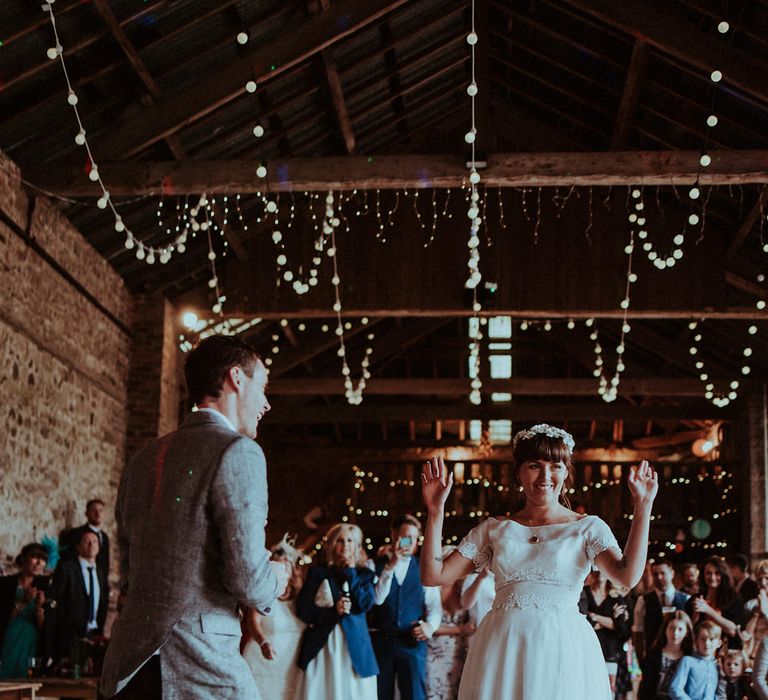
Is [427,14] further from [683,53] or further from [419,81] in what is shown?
[683,53]

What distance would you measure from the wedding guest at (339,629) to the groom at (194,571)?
4258mm

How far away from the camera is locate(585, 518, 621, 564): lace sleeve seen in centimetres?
323

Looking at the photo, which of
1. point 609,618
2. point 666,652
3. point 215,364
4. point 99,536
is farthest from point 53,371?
point 215,364

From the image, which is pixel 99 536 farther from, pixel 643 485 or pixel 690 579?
pixel 643 485

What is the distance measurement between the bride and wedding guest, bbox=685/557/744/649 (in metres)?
4.13

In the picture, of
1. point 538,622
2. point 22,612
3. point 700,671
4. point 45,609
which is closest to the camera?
point 538,622

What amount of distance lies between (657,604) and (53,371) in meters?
5.51

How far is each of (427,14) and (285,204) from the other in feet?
9.89

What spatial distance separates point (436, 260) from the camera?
40.4 feet

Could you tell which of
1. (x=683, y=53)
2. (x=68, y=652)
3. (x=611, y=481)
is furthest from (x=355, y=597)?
(x=611, y=481)

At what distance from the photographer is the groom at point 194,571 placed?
7.01 feet

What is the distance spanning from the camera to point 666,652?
6609mm

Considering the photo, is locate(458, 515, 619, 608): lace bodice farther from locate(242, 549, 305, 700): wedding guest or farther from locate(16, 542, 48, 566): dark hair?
locate(16, 542, 48, 566): dark hair

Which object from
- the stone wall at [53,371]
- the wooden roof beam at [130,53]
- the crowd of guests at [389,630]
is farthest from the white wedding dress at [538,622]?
the stone wall at [53,371]
